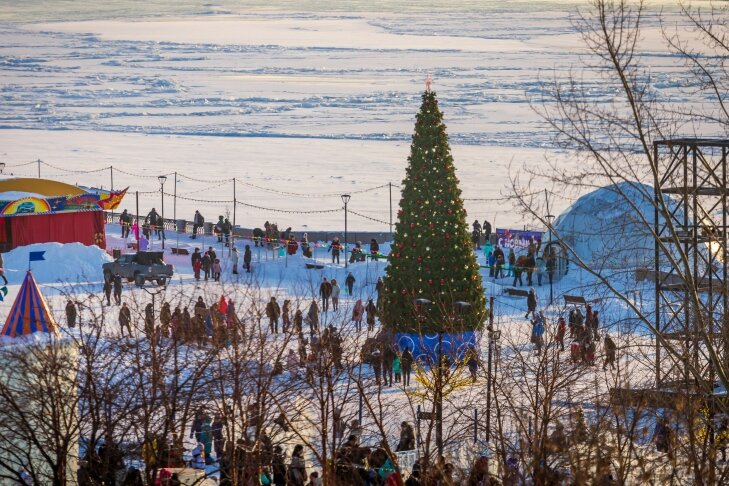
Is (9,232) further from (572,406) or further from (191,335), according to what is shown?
(572,406)

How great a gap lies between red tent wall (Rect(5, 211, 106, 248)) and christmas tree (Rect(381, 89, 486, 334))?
48.7 ft

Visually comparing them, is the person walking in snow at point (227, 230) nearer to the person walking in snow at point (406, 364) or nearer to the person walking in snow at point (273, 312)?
the person walking in snow at point (273, 312)

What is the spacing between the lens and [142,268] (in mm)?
32875

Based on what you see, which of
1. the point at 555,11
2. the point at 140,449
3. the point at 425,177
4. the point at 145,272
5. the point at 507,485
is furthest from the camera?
the point at 555,11

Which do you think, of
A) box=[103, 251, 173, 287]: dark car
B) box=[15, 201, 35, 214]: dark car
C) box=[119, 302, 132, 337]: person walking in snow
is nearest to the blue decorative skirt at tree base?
box=[119, 302, 132, 337]: person walking in snow

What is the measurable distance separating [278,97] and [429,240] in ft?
210

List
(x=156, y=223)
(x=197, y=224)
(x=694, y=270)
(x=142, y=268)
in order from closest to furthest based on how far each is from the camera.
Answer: (x=694, y=270) → (x=142, y=268) → (x=197, y=224) → (x=156, y=223)

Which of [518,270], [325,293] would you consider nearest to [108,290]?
[325,293]

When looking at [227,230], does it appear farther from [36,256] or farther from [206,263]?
[36,256]

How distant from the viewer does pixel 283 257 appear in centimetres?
3550

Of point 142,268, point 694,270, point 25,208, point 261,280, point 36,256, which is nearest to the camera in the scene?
point 694,270

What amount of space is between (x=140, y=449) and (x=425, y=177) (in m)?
11.1

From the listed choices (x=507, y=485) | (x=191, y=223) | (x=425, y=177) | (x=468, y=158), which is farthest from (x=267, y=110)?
(x=507, y=485)

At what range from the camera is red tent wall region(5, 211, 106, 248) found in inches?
1448
